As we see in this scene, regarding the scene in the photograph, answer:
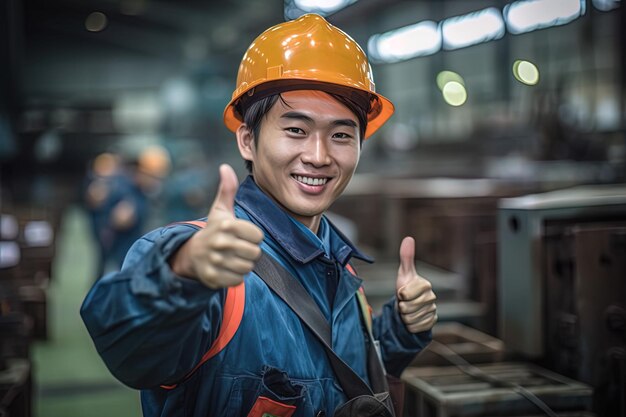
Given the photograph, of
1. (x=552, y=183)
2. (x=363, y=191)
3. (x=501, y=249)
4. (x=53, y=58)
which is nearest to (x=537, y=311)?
(x=501, y=249)

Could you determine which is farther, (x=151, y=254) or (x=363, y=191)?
(x=363, y=191)

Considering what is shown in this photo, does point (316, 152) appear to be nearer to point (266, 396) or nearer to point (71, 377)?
point (266, 396)

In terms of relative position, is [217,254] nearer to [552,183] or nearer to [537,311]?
[537,311]

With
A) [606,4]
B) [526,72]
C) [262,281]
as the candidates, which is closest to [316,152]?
[262,281]

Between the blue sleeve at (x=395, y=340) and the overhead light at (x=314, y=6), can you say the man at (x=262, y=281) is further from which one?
the overhead light at (x=314, y=6)

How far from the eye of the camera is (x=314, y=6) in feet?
8.80

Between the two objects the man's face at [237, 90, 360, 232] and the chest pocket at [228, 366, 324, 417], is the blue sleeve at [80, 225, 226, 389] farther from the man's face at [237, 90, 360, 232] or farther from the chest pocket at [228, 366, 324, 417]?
the man's face at [237, 90, 360, 232]

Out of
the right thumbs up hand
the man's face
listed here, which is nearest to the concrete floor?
the man's face

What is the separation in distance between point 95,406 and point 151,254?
11.6ft

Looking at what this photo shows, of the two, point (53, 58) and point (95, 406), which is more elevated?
point (53, 58)

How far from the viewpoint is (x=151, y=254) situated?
107 centimetres

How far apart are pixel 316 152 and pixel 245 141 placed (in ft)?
0.79

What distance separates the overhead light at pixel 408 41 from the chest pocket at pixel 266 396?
2503 millimetres

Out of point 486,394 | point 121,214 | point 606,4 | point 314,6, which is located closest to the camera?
point 486,394
